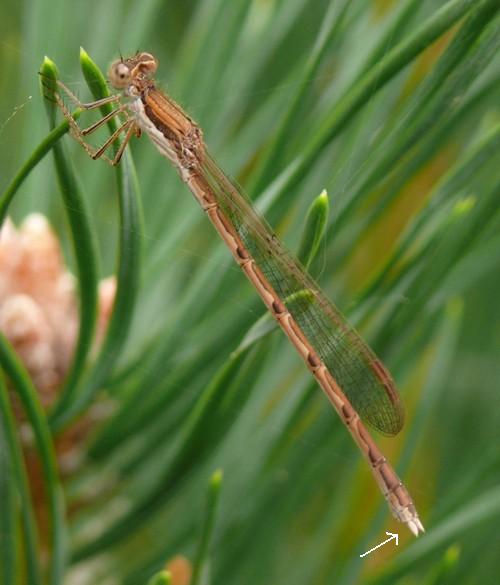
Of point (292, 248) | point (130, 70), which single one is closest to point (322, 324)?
point (292, 248)

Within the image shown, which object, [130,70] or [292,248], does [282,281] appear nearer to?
[292,248]

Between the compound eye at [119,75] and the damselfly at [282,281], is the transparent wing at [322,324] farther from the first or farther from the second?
the compound eye at [119,75]

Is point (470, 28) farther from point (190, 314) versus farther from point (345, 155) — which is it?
point (190, 314)

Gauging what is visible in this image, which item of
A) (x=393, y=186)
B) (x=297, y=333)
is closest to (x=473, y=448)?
(x=297, y=333)


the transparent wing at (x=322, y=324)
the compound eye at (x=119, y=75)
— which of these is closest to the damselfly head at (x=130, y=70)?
the compound eye at (x=119, y=75)

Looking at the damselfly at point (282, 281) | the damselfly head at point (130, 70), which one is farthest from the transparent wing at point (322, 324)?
the damselfly head at point (130, 70)

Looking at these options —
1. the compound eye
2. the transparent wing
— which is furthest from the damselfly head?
the transparent wing

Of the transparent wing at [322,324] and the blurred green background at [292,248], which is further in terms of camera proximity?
the transparent wing at [322,324]

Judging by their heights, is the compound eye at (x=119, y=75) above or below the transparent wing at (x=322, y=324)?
above
